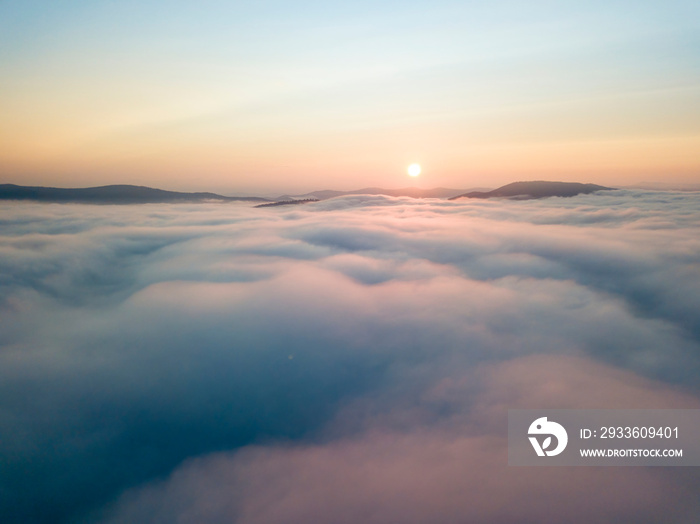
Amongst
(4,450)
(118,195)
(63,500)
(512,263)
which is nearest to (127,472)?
(63,500)

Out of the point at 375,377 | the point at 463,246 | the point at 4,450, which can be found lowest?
the point at 4,450

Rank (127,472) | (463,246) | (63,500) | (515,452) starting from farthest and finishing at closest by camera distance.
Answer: (463,246) → (127,472) → (63,500) → (515,452)

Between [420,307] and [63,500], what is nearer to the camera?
[63,500]

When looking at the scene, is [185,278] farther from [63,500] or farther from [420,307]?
[420,307]

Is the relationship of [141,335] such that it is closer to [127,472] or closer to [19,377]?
[19,377]

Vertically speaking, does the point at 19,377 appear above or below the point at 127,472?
above

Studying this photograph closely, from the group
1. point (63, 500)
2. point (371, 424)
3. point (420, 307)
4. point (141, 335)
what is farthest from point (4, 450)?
point (420, 307)

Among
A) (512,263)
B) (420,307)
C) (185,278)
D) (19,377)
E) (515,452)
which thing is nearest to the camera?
(515,452)
